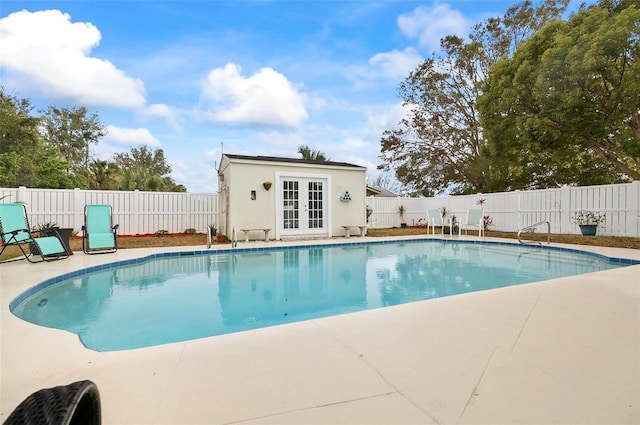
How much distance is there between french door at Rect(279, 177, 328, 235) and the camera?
1072 centimetres

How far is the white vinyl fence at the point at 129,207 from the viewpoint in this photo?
968 centimetres

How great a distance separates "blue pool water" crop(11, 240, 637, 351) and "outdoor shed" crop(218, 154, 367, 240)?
6.53 feet

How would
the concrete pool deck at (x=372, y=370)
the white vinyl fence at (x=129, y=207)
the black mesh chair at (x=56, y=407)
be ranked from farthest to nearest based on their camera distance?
the white vinyl fence at (x=129, y=207)
the concrete pool deck at (x=372, y=370)
the black mesh chair at (x=56, y=407)

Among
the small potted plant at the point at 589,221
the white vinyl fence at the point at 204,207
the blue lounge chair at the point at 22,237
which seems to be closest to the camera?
the blue lounge chair at the point at 22,237

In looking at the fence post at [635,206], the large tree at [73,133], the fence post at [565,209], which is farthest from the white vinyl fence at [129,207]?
the fence post at [635,206]

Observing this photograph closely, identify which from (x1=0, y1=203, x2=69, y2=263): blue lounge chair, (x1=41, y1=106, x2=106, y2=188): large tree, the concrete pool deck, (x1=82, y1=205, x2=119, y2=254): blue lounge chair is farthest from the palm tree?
(x1=41, y1=106, x2=106, y2=188): large tree

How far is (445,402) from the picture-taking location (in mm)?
1564

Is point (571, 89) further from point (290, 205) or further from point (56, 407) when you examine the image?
point (56, 407)

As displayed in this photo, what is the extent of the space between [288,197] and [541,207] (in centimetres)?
901

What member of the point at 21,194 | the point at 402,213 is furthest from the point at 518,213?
the point at 21,194

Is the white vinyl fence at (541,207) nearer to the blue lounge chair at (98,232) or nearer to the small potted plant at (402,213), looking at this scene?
the small potted plant at (402,213)

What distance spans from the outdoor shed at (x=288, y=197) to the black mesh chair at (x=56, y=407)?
29.5 feet

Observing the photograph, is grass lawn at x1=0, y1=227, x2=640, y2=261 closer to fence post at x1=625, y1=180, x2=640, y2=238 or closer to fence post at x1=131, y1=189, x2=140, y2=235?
fence post at x1=625, y1=180, x2=640, y2=238

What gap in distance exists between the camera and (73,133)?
67.5ft
